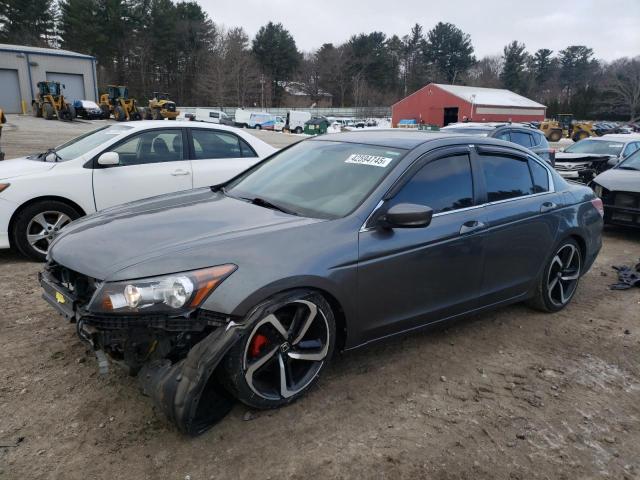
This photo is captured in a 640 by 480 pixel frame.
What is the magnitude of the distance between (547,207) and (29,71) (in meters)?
46.8

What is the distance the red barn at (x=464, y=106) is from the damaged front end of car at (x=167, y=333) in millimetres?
54866

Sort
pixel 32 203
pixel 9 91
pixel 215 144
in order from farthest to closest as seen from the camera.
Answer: pixel 9 91 → pixel 215 144 → pixel 32 203

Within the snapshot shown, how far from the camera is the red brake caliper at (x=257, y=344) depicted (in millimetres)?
2674

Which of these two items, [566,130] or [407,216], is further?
[566,130]

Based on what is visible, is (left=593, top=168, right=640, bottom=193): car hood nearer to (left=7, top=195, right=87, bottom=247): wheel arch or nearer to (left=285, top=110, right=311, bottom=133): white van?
(left=7, top=195, right=87, bottom=247): wheel arch

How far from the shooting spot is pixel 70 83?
142 feet

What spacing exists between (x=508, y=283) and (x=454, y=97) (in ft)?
185

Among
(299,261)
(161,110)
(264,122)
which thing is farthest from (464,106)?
(299,261)

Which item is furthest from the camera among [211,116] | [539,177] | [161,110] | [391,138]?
[211,116]

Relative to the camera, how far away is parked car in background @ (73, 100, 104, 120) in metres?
35.2

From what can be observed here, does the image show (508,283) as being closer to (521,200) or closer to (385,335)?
(521,200)

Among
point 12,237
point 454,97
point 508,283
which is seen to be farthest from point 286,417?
point 454,97

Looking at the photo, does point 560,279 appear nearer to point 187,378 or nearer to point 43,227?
point 187,378

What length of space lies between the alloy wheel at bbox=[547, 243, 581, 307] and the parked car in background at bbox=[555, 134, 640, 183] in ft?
22.3
